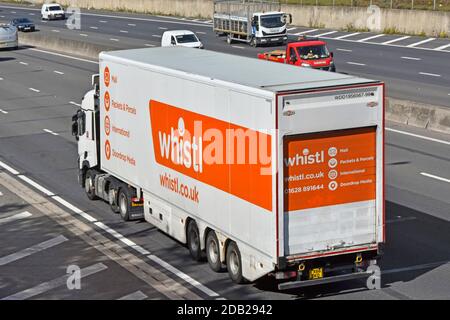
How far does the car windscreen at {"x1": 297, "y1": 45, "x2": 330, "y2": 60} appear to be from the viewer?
43.5 meters

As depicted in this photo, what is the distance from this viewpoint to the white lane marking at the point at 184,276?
1698cm

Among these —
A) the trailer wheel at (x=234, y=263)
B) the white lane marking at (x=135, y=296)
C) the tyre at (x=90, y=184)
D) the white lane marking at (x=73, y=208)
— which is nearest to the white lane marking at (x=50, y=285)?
the white lane marking at (x=135, y=296)

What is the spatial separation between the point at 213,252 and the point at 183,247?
2010mm

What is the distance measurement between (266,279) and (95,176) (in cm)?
794

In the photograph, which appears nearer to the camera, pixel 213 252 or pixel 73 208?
pixel 213 252

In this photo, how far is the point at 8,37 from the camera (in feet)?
216

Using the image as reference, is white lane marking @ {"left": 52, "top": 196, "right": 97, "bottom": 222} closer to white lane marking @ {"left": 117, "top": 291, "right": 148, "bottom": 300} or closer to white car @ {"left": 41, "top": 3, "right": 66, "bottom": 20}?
white lane marking @ {"left": 117, "top": 291, "right": 148, "bottom": 300}

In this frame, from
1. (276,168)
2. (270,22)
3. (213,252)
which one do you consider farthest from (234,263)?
(270,22)

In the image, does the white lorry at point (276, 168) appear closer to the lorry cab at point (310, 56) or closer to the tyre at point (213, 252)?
the tyre at point (213, 252)

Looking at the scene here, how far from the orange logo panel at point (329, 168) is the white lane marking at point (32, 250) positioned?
6.61m

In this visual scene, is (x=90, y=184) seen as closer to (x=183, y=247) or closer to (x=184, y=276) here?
(x=183, y=247)

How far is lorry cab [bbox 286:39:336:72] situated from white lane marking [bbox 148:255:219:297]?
25110 millimetres

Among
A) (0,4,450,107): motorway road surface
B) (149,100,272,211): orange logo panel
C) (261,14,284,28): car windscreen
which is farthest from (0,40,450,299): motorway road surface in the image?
(261,14,284,28): car windscreen
